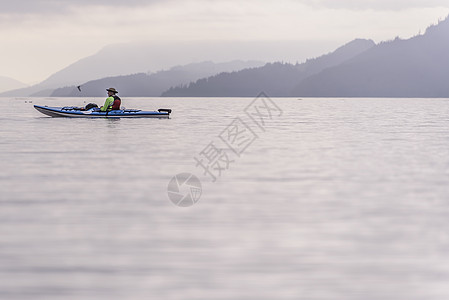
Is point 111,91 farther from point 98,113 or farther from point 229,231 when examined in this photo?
point 229,231

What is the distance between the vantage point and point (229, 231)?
978cm

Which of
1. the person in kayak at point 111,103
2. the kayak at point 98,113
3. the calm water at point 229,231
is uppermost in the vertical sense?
the calm water at point 229,231

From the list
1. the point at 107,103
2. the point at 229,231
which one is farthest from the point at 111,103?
the point at 229,231

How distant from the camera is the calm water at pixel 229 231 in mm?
7059

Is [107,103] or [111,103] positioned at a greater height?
[107,103]

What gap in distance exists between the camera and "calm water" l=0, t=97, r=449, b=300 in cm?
706

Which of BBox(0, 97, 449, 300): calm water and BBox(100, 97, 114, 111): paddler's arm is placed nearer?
BBox(0, 97, 449, 300): calm water

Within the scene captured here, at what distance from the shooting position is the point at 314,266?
7.79m

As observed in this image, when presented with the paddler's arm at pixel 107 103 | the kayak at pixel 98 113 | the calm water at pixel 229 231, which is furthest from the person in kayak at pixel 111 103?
the calm water at pixel 229 231

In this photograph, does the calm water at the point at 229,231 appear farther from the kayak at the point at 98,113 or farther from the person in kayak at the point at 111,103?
the kayak at the point at 98,113

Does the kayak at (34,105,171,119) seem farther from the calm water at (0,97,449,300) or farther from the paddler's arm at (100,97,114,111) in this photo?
the calm water at (0,97,449,300)

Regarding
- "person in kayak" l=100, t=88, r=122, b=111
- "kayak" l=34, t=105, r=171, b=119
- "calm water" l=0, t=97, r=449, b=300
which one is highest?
"calm water" l=0, t=97, r=449, b=300

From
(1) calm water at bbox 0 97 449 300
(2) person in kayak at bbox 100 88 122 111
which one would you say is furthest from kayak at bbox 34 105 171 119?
(1) calm water at bbox 0 97 449 300

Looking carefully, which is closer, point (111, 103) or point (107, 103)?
point (107, 103)
